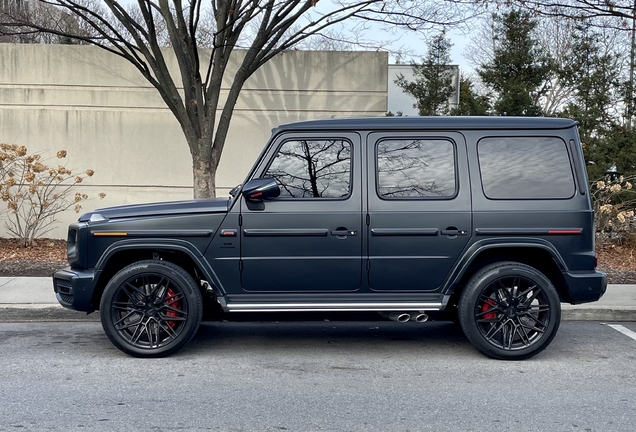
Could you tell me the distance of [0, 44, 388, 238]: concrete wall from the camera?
13.0 metres

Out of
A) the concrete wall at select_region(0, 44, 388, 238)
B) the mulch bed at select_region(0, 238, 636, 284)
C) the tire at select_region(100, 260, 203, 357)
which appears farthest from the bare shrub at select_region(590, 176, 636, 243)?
the tire at select_region(100, 260, 203, 357)

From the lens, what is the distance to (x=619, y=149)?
13.8 meters

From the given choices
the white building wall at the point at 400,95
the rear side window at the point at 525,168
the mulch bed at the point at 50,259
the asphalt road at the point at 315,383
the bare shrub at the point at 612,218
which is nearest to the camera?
the asphalt road at the point at 315,383

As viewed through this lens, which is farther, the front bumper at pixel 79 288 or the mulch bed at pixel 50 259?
the mulch bed at pixel 50 259

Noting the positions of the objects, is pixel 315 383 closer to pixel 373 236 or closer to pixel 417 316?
pixel 417 316

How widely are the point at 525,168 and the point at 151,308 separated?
3540mm

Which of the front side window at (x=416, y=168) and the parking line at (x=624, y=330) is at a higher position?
the front side window at (x=416, y=168)

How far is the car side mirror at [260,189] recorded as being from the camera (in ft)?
18.6

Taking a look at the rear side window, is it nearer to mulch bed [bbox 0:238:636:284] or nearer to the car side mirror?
the car side mirror

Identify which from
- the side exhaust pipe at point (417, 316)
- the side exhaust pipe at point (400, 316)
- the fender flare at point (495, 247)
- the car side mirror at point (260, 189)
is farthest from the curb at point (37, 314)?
the fender flare at point (495, 247)

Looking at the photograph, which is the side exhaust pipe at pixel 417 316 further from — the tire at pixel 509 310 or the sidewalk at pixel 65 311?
the sidewalk at pixel 65 311

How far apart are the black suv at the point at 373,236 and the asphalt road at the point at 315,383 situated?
424 millimetres

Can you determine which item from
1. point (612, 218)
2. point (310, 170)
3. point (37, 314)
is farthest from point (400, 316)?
point (612, 218)

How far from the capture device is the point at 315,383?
5.31 metres
